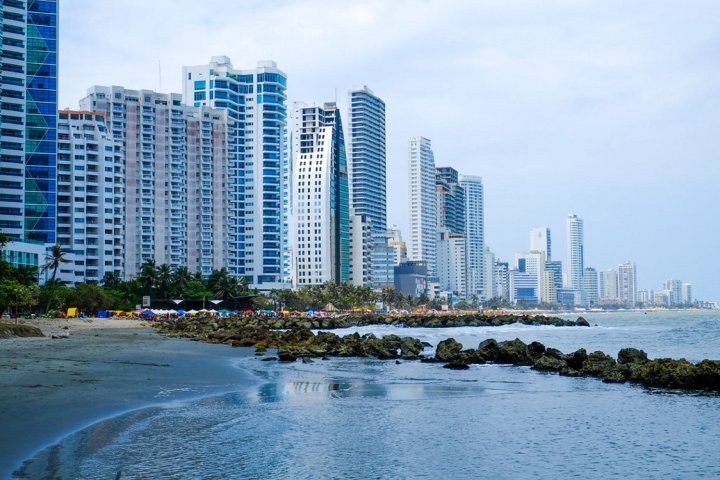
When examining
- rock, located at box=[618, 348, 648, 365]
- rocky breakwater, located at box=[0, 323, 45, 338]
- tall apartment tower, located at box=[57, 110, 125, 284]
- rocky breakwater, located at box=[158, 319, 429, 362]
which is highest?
tall apartment tower, located at box=[57, 110, 125, 284]

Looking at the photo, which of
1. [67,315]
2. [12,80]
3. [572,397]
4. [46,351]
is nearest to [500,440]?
[572,397]

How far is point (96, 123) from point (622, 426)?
13695cm

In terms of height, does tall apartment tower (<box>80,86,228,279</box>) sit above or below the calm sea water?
above

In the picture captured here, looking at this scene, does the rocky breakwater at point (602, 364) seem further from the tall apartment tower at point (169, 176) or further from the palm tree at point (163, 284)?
the tall apartment tower at point (169, 176)

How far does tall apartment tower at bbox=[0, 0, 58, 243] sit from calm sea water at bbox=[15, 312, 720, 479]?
312ft

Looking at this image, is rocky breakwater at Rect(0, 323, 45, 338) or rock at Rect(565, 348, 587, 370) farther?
rocky breakwater at Rect(0, 323, 45, 338)

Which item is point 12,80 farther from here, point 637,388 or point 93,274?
point 637,388

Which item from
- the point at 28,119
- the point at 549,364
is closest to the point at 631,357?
the point at 549,364

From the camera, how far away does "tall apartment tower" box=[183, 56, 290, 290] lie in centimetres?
18725

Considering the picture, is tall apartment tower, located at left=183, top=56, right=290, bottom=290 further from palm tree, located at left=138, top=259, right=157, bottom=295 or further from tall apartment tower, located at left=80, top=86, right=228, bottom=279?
palm tree, located at left=138, top=259, right=157, bottom=295

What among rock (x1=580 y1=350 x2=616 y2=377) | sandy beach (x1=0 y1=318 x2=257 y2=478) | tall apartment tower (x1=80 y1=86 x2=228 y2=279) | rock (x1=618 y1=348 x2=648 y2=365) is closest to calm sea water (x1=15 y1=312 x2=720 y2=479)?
sandy beach (x1=0 y1=318 x2=257 y2=478)

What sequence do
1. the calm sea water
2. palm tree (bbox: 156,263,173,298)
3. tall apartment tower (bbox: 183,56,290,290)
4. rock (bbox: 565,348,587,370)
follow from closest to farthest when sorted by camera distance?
the calm sea water
rock (bbox: 565,348,587,370)
palm tree (bbox: 156,263,173,298)
tall apartment tower (bbox: 183,56,290,290)

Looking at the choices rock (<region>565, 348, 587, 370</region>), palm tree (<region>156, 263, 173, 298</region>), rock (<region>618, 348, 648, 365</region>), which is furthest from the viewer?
palm tree (<region>156, 263, 173, 298</region>)

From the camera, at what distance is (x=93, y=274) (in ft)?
445
